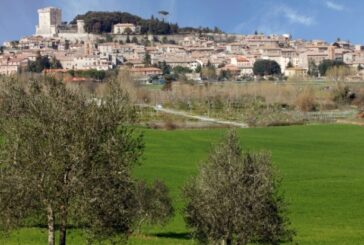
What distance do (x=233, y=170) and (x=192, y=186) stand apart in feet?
2.85

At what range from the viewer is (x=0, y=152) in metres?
12.1

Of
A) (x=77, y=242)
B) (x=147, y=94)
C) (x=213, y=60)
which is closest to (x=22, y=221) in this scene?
(x=77, y=242)

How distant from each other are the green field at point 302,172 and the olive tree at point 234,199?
2200 millimetres

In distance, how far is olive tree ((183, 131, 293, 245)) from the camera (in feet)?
39.4

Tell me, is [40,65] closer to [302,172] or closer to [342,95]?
[342,95]

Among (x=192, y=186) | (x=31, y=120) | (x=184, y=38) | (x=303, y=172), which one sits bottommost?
(x=303, y=172)

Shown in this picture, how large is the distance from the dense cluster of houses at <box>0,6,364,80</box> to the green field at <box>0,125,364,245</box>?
72.3 meters

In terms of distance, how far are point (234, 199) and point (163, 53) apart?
140542mm

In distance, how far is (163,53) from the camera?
15162 centimetres

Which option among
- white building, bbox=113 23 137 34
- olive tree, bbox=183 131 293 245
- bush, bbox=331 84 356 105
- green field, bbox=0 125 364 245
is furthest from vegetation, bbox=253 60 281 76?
olive tree, bbox=183 131 293 245

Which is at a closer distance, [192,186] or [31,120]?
[31,120]

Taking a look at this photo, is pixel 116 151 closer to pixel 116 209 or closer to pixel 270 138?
pixel 116 209

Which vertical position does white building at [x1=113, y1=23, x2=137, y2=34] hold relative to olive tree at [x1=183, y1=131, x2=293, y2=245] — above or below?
above

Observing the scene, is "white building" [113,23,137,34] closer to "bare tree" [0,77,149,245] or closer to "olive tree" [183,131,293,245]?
"olive tree" [183,131,293,245]
